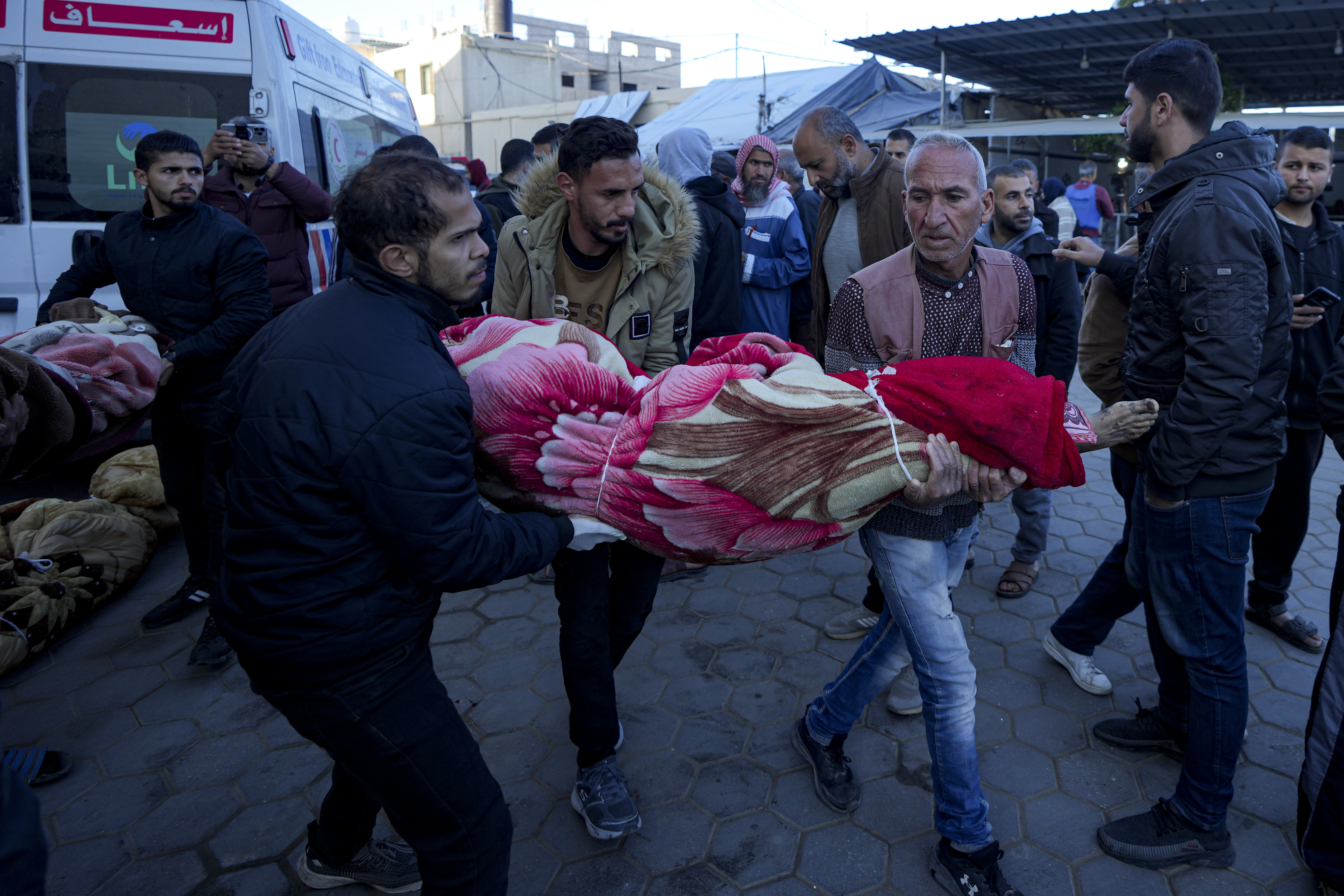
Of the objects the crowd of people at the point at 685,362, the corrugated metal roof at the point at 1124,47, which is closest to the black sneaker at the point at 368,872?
the crowd of people at the point at 685,362

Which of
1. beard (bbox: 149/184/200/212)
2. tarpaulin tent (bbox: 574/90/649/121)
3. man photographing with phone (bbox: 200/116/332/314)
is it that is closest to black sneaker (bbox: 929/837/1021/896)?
beard (bbox: 149/184/200/212)

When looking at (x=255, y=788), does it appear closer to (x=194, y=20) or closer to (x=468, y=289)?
(x=468, y=289)

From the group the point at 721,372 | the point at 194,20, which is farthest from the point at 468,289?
the point at 194,20

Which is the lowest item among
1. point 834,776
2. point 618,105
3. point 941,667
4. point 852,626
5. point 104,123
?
point 834,776

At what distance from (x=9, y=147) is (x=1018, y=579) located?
5971 mm

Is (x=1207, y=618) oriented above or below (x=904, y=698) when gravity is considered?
above

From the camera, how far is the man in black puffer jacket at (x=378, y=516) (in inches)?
56.2

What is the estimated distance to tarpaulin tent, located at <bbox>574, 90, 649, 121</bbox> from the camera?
22.8m

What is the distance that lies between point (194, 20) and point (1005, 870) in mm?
5688

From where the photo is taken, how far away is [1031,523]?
382 cm

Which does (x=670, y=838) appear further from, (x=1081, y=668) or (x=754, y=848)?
(x=1081, y=668)

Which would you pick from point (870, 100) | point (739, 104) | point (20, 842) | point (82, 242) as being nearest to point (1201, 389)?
point (20, 842)

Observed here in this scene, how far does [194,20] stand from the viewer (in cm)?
454

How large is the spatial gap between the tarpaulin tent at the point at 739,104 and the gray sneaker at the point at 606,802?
15.3m
